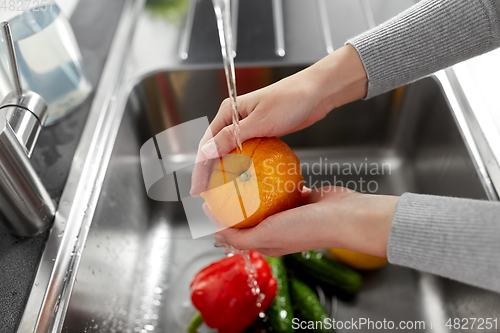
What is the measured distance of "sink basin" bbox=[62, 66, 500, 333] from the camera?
78 cm

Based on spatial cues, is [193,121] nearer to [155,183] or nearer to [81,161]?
[155,183]

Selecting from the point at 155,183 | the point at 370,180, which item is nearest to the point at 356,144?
the point at 370,180

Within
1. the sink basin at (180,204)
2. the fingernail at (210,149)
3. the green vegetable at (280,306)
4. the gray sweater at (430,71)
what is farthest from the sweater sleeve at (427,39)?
the green vegetable at (280,306)

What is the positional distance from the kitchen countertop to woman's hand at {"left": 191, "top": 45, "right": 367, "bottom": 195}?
1.05 ft

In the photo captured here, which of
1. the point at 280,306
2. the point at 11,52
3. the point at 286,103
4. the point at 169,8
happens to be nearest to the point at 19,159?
the point at 11,52

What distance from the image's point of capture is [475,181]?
76 centimetres

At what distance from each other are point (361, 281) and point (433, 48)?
0.53m

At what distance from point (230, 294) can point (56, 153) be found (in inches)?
19.1

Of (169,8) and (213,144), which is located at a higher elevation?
(169,8)

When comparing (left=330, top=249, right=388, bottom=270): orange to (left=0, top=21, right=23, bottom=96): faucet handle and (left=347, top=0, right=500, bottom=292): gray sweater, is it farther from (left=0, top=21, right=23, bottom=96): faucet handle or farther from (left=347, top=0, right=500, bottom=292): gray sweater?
(left=0, top=21, right=23, bottom=96): faucet handle

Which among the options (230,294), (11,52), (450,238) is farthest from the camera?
(230,294)

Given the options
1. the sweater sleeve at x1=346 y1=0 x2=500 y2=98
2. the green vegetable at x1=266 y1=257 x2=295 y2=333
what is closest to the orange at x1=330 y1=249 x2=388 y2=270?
the green vegetable at x1=266 y1=257 x2=295 y2=333

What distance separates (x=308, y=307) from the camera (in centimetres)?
83

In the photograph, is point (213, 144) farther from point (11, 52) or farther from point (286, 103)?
point (11, 52)
